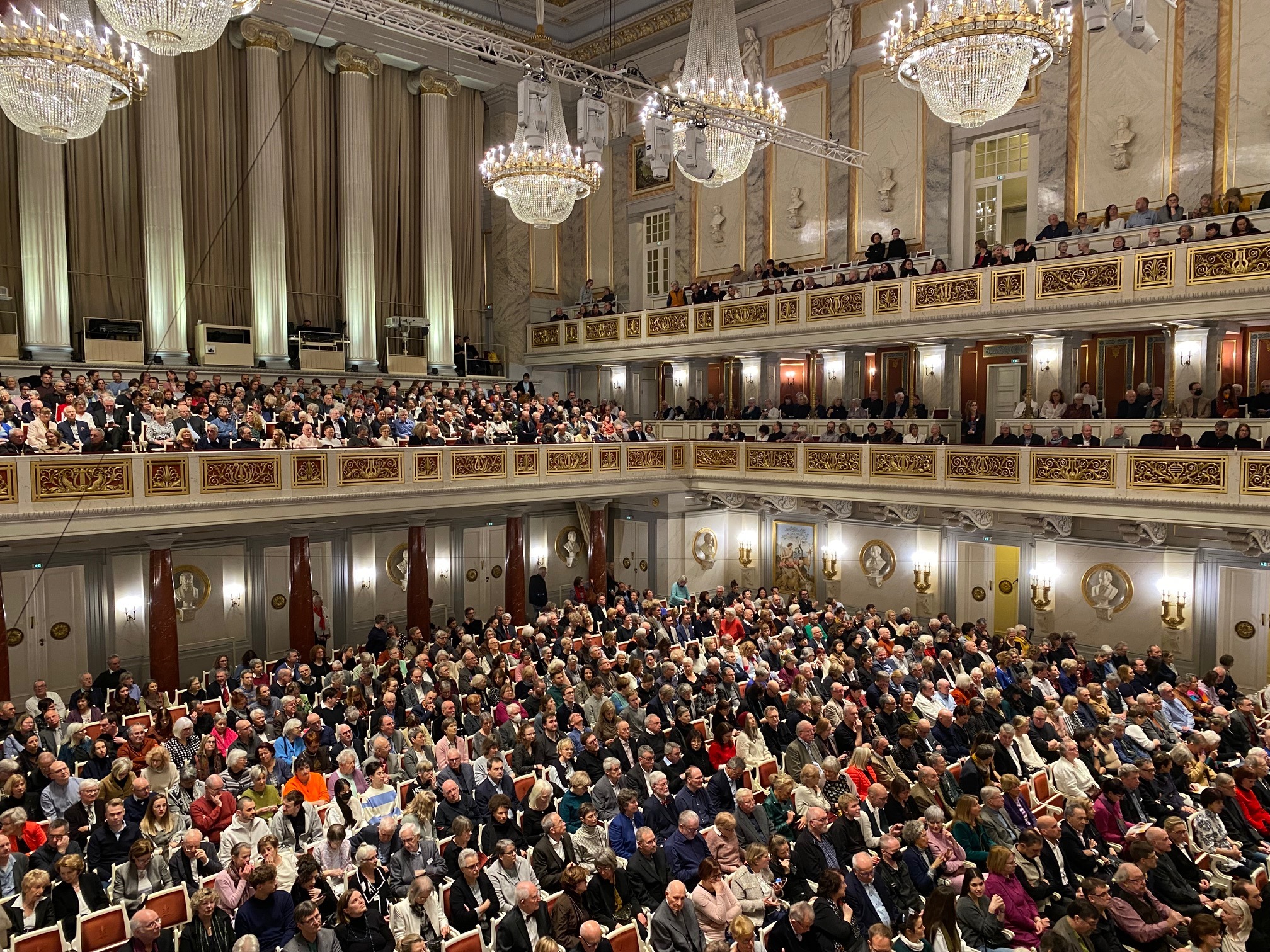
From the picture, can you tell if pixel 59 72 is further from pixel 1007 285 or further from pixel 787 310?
pixel 1007 285

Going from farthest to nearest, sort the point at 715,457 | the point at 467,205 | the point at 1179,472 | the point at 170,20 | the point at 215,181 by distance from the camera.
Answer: the point at 467,205
the point at 215,181
the point at 715,457
the point at 1179,472
the point at 170,20

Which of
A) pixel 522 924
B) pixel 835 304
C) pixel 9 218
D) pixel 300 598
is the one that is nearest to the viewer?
pixel 522 924

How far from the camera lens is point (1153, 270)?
13695 millimetres

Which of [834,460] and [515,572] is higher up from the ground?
[834,460]

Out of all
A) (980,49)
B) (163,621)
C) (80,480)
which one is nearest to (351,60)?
(80,480)

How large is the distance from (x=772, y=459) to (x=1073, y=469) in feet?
19.3

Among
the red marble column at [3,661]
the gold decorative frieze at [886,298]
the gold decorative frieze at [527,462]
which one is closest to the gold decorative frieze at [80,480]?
the red marble column at [3,661]

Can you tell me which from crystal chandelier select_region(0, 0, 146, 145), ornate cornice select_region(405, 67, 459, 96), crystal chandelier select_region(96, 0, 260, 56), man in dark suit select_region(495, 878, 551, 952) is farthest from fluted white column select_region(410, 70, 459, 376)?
man in dark suit select_region(495, 878, 551, 952)

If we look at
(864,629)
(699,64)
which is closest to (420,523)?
(864,629)

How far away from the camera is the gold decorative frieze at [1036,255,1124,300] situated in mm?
14097

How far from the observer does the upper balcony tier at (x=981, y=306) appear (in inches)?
514

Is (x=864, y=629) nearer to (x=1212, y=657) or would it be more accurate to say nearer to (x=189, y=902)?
(x=1212, y=657)

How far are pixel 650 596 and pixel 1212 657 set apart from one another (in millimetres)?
9374

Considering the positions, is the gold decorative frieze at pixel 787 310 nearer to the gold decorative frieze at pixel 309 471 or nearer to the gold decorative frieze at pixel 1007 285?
the gold decorative frieze at pixel 1007 285
